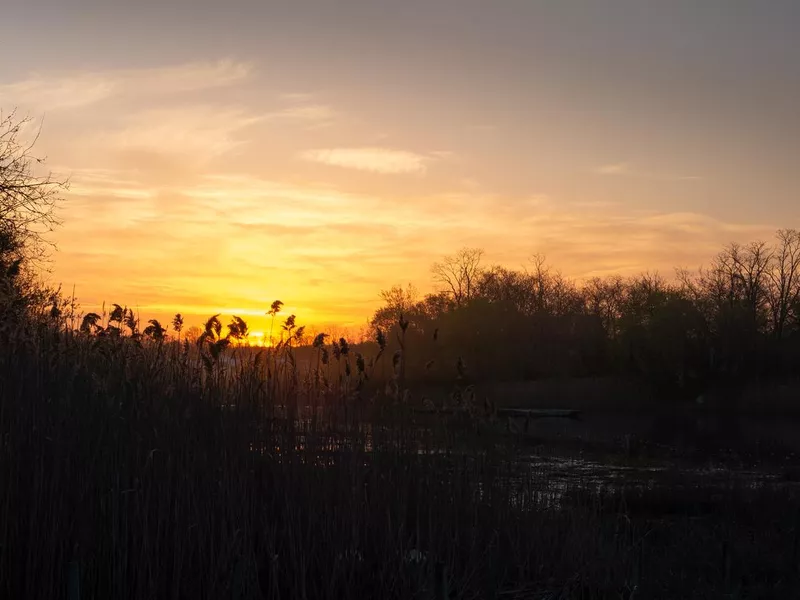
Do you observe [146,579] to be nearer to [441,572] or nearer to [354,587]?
[354,587]

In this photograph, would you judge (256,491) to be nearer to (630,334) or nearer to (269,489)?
(269,489)

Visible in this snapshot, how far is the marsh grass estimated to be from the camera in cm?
482

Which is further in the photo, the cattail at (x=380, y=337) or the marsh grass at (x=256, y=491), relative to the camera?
the cattail at (x=380, y=337)

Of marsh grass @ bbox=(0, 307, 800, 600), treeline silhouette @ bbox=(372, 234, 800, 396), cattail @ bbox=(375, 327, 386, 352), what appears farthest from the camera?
treeline silhouette @ bbox=(372, 234, 800, 396)

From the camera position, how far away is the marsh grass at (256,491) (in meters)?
4.82

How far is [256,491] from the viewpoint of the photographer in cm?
553

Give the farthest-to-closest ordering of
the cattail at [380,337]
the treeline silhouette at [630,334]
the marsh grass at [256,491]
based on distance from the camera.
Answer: the treeline silhouette at [630,334]
the cattail at [380,337]
the marsh grass at [256,491]

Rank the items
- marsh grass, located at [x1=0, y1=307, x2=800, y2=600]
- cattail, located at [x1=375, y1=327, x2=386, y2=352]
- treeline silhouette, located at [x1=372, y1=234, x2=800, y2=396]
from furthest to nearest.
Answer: treeline silhouette, located at [x1=372, y1=234, x2=800, y2=396]
cattail, located at [x1=375, y1=327, x2=386, y2=352]
marsh grass, located at [x1=0, y1=307, x2=800, y2=600]

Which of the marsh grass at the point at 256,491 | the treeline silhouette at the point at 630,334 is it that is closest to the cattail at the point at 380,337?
the marsh grass at the point at 256,491

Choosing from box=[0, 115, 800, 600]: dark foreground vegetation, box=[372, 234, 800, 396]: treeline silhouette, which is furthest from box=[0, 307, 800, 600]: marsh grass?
box=[372, 234, 800, 396]: treeline silhouette

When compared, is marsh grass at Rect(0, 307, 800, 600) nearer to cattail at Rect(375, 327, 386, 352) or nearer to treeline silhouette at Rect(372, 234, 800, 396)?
cattail at Rect(375, 327, 386, 352)

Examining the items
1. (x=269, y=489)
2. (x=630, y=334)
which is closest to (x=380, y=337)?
A: (x=269, y=489)

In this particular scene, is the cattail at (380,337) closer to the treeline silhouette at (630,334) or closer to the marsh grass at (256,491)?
the marsh grass at (256,491)

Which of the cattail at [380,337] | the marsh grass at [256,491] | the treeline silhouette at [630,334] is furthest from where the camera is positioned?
the treeline silhouette at [630,334]
